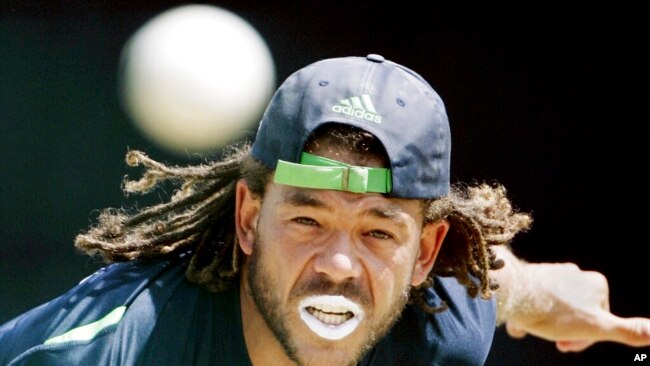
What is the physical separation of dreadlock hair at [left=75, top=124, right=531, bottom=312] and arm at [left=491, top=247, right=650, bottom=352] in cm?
27

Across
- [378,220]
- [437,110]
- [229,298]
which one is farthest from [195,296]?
[437,110]

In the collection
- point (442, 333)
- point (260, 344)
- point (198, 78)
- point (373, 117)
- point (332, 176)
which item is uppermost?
point (198, 78)

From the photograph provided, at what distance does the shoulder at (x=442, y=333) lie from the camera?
2385 millimetres

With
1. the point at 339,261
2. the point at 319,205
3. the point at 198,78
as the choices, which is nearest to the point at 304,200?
the point at 319,205

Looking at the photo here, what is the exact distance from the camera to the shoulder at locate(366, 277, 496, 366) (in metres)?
2.38

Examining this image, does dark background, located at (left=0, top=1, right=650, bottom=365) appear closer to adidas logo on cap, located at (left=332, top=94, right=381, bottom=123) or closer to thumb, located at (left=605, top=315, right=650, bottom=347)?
thumb, located at (left=605, top=315, right=650, bottom=347)

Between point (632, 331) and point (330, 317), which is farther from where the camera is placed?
point (632, 331)

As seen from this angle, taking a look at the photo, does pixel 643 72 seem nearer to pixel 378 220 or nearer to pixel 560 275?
pixel 560 275

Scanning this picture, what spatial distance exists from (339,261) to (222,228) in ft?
1.45

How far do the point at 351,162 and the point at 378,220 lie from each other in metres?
0.13

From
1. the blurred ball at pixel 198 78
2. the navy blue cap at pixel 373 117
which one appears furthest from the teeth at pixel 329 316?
the blurred ball at pixel 198 78

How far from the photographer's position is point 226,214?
7.63 feet

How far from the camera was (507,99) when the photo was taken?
12.1 feet

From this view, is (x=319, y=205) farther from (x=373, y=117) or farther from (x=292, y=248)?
(x=373, y=117)
